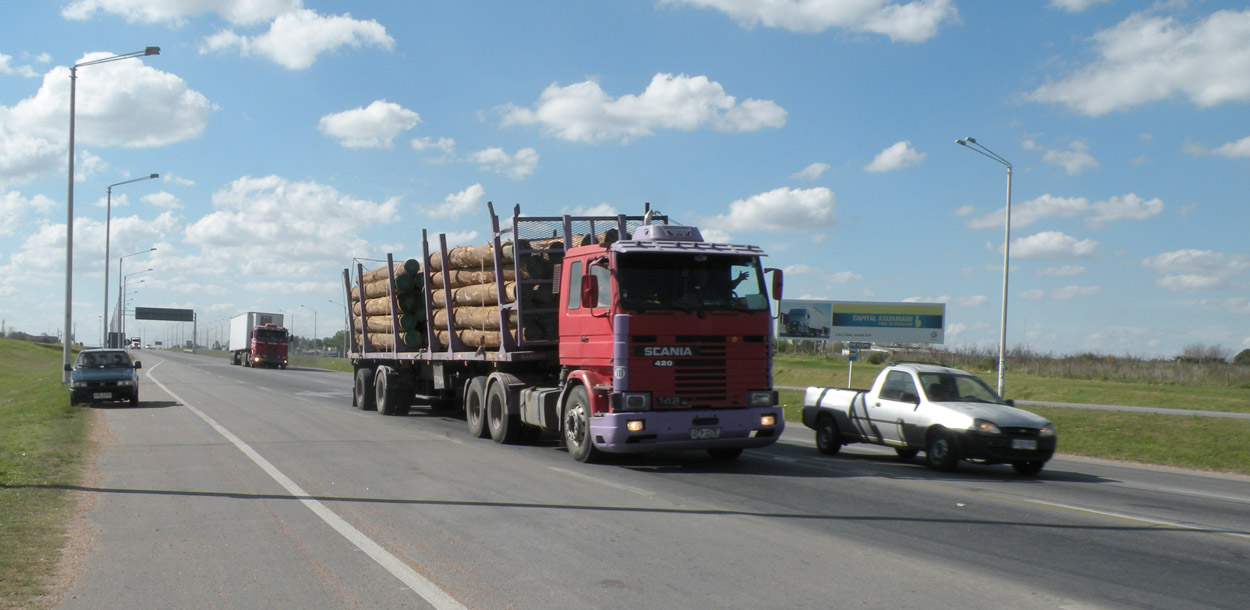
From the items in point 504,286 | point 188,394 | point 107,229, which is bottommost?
point 188,394

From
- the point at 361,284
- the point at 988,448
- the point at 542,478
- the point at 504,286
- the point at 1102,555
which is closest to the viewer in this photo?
the point at 1102,555

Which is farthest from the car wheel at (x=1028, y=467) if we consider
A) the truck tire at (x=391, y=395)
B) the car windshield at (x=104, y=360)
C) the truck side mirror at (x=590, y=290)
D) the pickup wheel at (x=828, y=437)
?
the car windshield at (x=104, y=360)

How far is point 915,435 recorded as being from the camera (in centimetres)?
1419

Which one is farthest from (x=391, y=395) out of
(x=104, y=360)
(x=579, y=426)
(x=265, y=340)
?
(x=265, y=340)

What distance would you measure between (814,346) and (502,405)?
6534 cm

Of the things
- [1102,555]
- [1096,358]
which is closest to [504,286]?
[1102,555]

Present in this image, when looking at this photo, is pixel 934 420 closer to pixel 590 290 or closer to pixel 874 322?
pixel 590 290

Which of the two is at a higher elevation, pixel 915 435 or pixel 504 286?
pixel 504 286

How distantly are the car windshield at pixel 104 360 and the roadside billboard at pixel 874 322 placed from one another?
111ft

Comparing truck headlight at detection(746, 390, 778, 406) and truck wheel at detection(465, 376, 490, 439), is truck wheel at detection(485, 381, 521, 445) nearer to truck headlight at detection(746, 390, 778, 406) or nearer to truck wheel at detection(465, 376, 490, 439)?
truck wheel at detection(465, 376, 490, 439)

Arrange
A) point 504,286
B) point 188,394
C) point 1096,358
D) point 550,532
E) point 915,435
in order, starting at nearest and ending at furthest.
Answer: point 550,532
point 915,435
point 504,286
point 188,394
point 1096,358

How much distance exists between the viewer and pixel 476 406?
1756 cm

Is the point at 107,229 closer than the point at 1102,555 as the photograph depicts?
No

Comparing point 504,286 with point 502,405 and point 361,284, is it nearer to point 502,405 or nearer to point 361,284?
point 502,405
